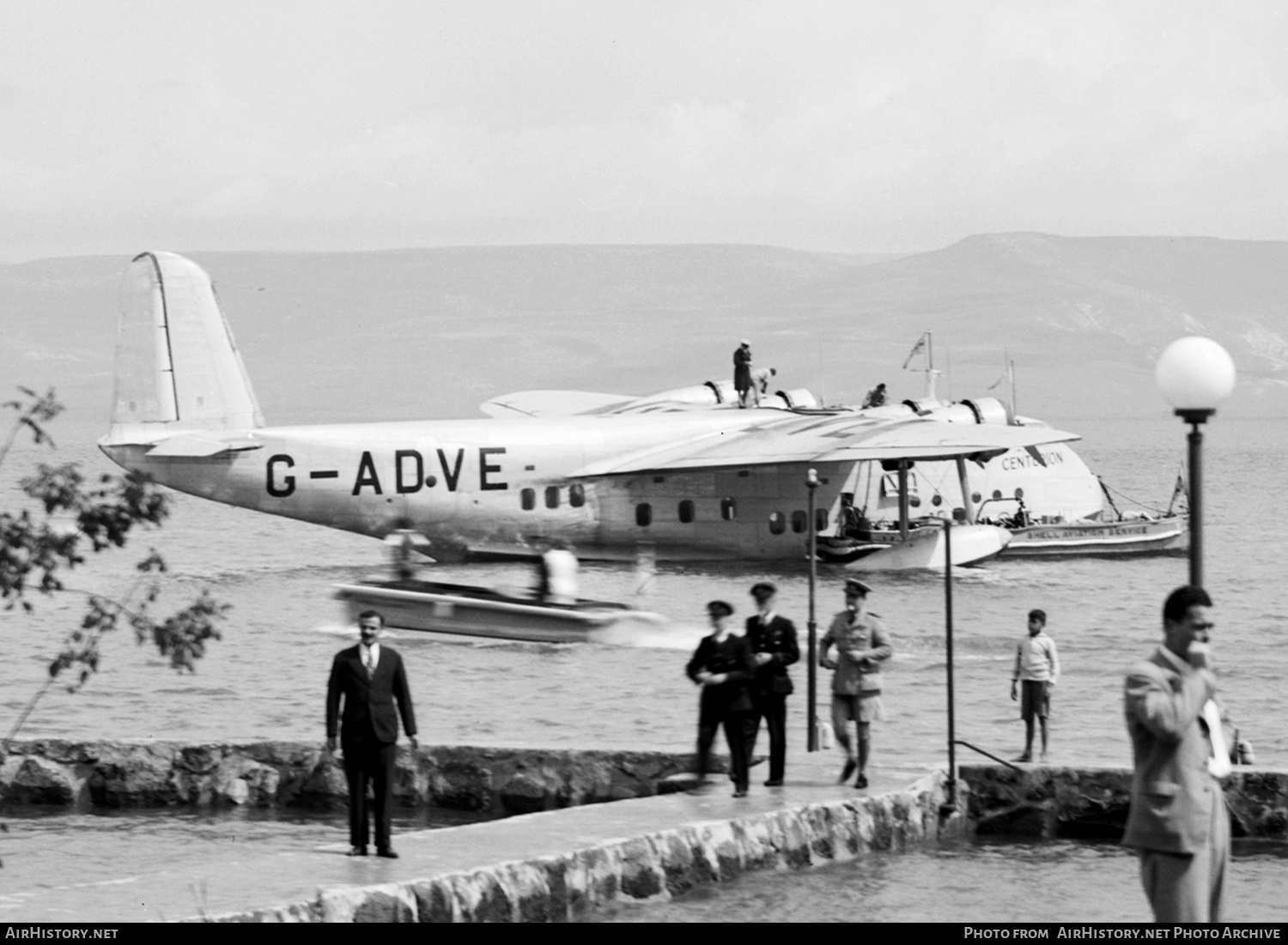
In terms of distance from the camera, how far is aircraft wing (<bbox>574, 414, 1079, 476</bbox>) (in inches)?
1666

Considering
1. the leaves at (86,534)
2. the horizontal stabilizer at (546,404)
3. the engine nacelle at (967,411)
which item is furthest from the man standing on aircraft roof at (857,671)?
the horizontal stabilizer at (546,404)

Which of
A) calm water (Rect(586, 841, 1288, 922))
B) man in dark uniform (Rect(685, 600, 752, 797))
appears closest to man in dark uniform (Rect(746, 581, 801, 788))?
man in dark uniform (Rect(685, 600, 752, 797))

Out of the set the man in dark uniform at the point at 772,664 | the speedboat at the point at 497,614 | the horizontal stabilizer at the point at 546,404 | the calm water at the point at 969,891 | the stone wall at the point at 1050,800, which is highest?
the horizontal stabilizer at the point at 546,404

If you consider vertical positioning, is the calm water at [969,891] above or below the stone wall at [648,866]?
below

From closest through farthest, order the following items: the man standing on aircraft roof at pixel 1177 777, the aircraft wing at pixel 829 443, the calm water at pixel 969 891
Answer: the man standing on aircraft roof at pixel 1177 777 < the calm water at pixel 969 891 < the aircraft wing at pixel 829 443

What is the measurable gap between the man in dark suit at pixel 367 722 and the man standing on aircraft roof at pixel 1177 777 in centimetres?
603

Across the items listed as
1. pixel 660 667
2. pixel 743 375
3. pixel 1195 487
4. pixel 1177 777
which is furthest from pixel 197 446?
pixel 1177 777

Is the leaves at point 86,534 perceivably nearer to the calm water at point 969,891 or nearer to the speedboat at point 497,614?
the calm water at point 969,891

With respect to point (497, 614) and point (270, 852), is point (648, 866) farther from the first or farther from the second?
point (497, 614)

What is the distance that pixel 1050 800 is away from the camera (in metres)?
17.1

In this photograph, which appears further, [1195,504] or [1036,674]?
[1036,674]

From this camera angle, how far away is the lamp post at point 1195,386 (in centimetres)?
1316

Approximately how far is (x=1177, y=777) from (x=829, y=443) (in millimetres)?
35480

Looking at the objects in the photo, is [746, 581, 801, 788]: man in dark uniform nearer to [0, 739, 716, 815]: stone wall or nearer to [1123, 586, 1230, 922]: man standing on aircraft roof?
[0, 739, 716, 815]: stone wall
